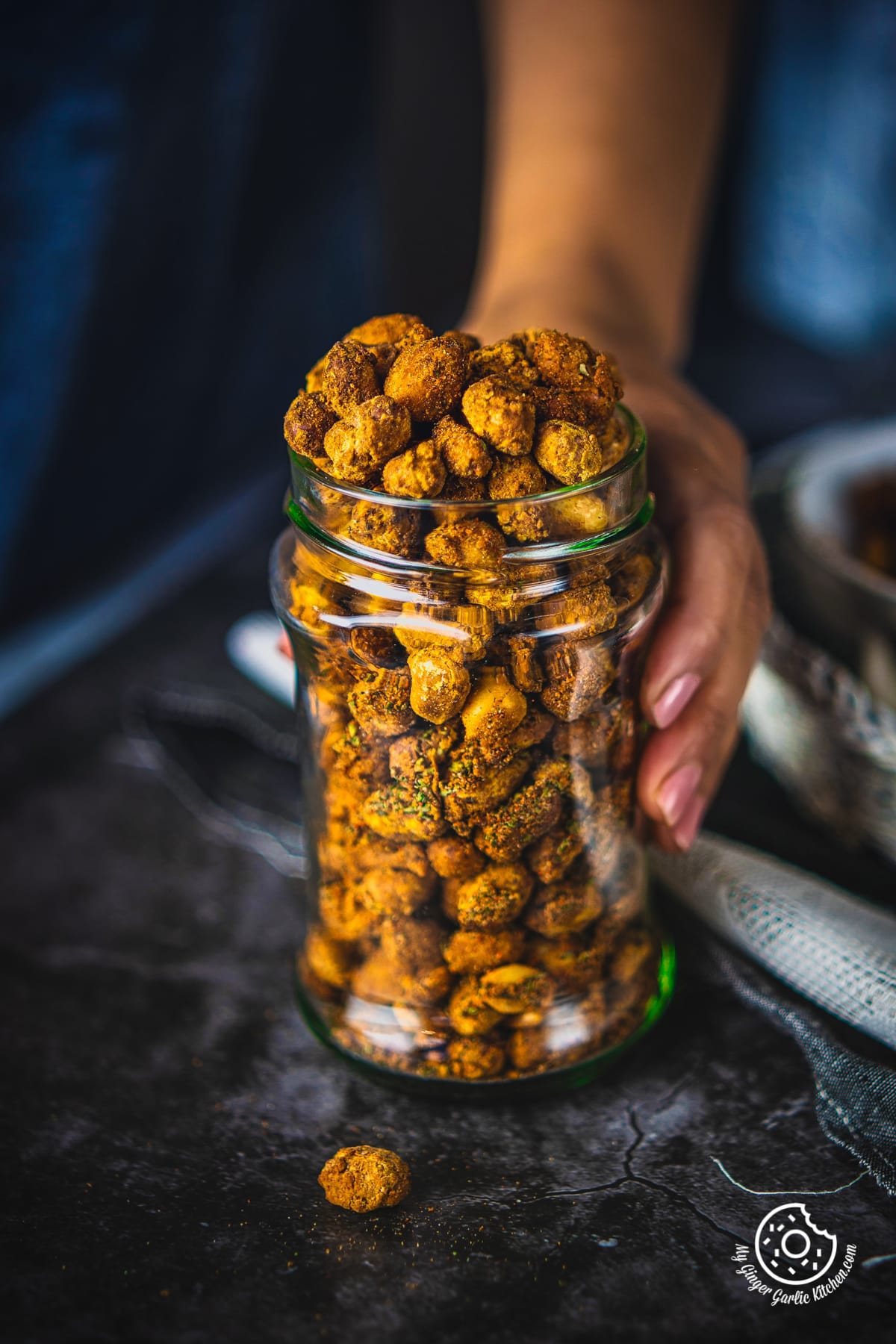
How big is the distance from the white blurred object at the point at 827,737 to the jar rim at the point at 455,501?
0.91ft

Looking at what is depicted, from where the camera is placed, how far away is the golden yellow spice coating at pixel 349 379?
1.71 ft

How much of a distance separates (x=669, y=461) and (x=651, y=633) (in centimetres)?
12

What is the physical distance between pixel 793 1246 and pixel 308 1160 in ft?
0.82

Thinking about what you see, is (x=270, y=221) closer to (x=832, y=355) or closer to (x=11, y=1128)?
(x=832, y=355)

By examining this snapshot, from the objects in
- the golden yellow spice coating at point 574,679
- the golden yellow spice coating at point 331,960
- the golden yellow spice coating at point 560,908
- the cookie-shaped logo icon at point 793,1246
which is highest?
the golden yellow spice coating at point 574,679

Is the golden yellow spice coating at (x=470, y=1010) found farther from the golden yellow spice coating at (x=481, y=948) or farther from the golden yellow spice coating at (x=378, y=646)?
the golden yellow spice coating at (x=378, y=646)

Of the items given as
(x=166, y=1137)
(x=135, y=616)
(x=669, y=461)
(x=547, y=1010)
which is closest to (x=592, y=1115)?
(x=547, y=1010)

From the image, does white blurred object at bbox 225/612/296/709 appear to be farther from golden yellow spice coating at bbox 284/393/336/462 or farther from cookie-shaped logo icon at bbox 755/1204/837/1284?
cookie-shaped logo icon at bbox 755/1204/837/1284

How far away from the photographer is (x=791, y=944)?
2.15ft

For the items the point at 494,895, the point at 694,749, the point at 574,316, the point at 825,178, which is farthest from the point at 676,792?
the point at 825,178

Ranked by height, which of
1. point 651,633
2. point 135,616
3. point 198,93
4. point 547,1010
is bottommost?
point 135,616

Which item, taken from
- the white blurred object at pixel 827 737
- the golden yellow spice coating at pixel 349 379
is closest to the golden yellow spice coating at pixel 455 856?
the golden yellow spice coating at pixel 349 379

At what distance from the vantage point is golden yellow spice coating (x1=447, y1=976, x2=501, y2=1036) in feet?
1.90

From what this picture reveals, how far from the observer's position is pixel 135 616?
1.16 meters
